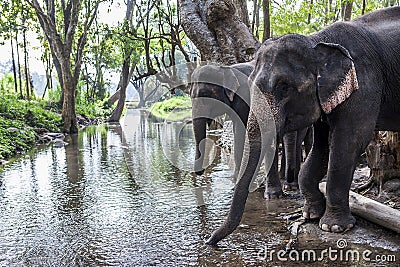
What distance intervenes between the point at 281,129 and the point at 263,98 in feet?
1.05

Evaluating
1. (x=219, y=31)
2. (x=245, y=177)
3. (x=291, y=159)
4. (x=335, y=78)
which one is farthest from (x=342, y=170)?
(x=219, y=31)

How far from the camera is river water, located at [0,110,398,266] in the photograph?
4406 millimetres

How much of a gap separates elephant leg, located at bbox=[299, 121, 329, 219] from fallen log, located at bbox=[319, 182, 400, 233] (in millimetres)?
337

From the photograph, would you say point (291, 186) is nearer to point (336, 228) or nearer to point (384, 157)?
point (384, 157)

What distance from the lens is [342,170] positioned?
4414mm

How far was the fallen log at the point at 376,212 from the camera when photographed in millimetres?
4297

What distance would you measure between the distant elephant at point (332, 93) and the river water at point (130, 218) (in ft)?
1.42

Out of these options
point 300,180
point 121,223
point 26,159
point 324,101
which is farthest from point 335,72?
point 26,159

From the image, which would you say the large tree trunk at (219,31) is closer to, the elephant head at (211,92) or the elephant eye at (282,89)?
the elephant head at (211,92)

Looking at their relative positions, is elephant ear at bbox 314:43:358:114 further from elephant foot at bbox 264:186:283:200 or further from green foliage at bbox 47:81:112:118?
green foliage at bbox 47:81:112:118

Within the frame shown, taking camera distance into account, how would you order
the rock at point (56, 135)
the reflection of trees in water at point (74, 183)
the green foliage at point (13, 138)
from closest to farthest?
the reflection of trees in water at point (74, 183)
the green foliage at point (13, 138)
the rock at point (56, 135)

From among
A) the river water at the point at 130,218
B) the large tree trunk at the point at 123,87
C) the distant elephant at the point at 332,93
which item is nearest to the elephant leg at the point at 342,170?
the distant elephant at the point at 332,93

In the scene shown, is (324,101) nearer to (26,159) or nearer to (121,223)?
(121,223)

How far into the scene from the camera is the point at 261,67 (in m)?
4.31
